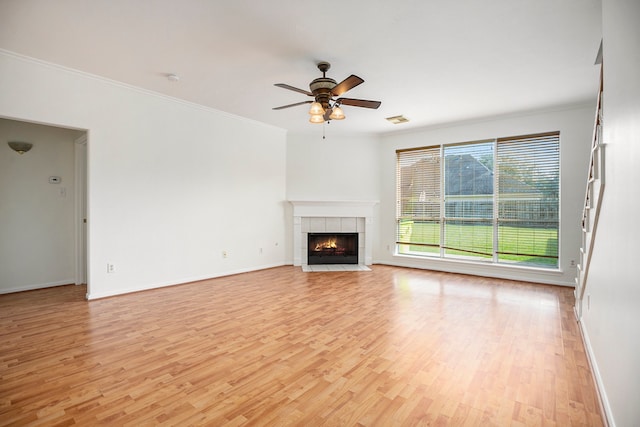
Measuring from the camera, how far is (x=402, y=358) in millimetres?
2582

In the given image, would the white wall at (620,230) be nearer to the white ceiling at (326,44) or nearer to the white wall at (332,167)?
the white ceiling at (326,44)

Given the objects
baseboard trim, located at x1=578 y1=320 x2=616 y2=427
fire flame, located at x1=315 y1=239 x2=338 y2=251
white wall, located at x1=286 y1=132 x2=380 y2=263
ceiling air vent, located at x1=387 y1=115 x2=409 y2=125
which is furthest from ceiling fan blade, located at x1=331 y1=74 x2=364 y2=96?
fire flame, located at x1=315 y1=239 x2=338 y2=251

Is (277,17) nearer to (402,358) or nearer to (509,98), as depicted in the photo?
(402,358)

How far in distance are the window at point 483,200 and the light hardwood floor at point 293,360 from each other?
137 centimetres

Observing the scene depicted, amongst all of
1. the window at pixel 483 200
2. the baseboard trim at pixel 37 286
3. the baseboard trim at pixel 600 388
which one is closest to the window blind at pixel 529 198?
the window at pixel 483 200

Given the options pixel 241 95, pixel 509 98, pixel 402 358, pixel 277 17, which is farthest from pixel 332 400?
pixel 509 98

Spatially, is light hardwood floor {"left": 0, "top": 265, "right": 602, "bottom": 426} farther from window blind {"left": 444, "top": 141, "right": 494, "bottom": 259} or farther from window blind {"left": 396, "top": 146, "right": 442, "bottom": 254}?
window blind {"left": 396, "top": 146, "right": 442, "bottom": 254}

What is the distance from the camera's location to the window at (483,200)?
5.32 metres

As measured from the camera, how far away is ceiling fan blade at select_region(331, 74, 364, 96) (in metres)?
3.07

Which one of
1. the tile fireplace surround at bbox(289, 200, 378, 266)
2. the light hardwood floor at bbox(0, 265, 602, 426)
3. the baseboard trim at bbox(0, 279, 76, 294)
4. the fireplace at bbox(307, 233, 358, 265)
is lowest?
the light hardwood floor at bbox(0, 265, 602, 426)

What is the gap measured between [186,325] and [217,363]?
0.99 m

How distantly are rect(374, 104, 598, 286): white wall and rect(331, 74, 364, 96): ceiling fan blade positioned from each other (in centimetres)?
326

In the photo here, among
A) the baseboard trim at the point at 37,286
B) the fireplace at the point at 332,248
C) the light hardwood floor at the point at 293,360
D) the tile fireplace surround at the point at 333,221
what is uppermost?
the tile fireplace surround at the point at 333,221

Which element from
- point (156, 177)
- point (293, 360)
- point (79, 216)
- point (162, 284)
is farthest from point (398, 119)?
point (79, 216)
